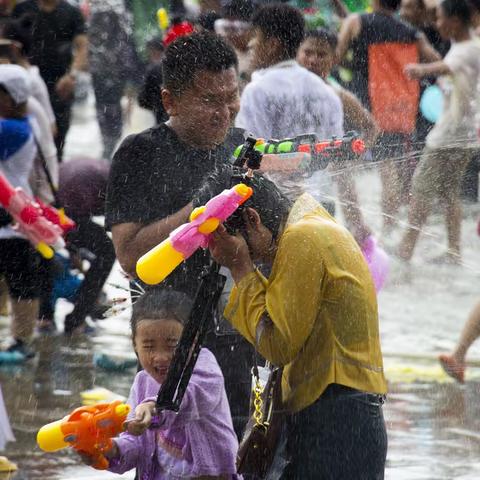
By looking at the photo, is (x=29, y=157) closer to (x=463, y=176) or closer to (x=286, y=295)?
(x=463, y=176)

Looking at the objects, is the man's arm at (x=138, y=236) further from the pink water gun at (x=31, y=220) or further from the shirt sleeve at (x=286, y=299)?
the pink water gun at (x=31, y=220)

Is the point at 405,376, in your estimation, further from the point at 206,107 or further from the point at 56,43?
the point at 56,43

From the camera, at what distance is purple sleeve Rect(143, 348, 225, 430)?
4.25 meters

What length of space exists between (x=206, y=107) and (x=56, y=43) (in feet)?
22.5

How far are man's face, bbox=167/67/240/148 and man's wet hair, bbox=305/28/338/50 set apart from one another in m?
3.22

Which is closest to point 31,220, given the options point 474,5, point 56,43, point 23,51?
point 23,51

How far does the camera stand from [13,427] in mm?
6562

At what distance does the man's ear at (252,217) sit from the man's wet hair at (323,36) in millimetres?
4251

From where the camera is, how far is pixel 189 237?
3.66 meters

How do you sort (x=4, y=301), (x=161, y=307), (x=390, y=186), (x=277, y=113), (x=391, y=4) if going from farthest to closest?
(x=391, y=4)
(x=4, y=301)
(x=390, y=186)
(x=277, y=113)
(x=161, y=307)

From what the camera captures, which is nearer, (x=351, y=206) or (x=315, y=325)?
(x=315, y=325)

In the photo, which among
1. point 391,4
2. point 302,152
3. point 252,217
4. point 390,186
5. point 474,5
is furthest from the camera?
point 391,4

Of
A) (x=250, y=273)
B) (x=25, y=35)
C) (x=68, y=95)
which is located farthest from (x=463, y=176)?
(x=250, y=273)

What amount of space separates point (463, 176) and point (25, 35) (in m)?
3.19
